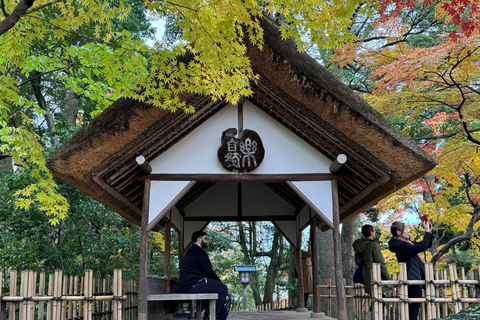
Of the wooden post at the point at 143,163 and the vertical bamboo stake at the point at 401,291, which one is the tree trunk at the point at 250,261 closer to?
the wooden post at the point at 143,163

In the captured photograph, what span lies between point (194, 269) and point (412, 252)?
103 inches

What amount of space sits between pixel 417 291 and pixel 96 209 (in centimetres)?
691

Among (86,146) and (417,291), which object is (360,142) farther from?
(86,146)

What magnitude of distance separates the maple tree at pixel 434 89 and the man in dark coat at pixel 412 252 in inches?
105

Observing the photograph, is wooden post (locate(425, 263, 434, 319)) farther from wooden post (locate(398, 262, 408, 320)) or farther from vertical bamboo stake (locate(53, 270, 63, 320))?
vertical bamboo stake (locate(53, 270, 63, 320))

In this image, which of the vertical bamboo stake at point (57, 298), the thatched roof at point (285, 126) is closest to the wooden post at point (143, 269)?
the thatched roof at point (285, 126)

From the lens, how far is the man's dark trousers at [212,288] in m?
5.16

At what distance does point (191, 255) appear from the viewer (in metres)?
5.30

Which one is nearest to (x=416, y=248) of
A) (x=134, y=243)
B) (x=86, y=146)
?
(x=86, y=146)

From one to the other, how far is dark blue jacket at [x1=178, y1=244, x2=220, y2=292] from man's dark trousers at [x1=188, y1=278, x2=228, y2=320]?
0.24ft

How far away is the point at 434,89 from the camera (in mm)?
7656

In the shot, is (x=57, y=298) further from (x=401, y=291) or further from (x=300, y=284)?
(x=300, y=284)

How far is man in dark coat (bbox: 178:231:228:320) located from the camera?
5.18m

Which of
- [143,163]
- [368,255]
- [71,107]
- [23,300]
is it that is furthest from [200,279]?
[71,107]
